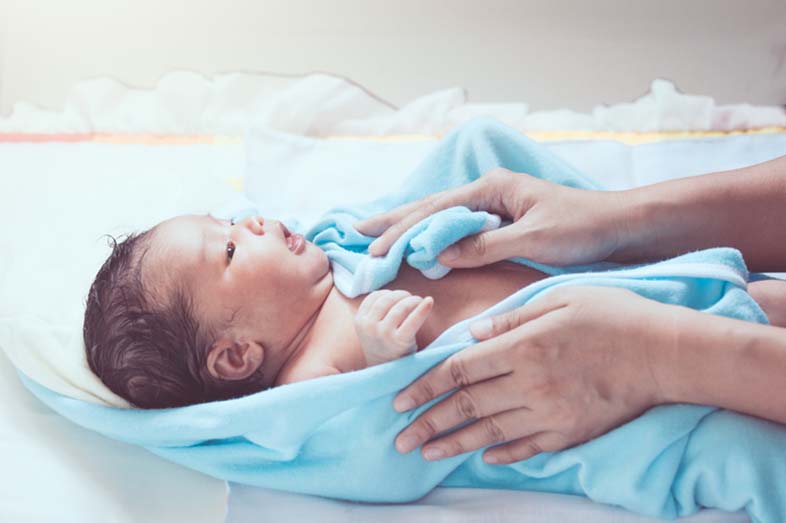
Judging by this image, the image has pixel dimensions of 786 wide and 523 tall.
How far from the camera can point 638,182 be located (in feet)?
4.93

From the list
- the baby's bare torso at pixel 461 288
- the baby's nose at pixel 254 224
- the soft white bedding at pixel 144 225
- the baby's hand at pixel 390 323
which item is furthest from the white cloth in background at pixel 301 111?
the baby's hand at pixel 390 323

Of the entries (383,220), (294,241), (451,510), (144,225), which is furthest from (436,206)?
(144,225)

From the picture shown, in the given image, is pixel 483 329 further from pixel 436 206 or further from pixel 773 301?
pixel 773 301

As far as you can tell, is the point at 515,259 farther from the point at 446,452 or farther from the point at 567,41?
the point at 567,41

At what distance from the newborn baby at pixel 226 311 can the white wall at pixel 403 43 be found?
801 mm

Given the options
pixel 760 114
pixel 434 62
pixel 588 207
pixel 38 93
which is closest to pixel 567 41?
pixel 434 62

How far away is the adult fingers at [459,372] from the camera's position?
0.98m

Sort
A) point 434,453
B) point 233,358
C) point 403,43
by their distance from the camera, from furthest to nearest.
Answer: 1. point 403,43
2. point 233,358
3. point 434,453

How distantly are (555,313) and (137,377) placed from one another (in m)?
0.56

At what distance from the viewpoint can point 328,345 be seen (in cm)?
111

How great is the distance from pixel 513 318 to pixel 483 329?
0.04m

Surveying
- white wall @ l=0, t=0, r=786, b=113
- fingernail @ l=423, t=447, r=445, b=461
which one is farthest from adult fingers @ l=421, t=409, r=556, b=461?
white wall @ l=0, t=0, r=786, b=113

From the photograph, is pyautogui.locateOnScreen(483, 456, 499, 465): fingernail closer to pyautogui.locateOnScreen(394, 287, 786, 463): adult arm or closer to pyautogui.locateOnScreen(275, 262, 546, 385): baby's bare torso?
pyautogui.locateOnScreen(394, 287, 786, 463): adult arm

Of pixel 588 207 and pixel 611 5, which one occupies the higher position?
pixel 611 5
